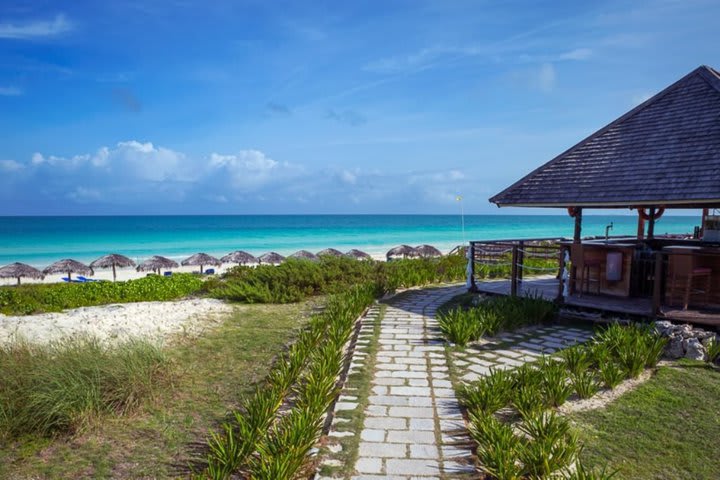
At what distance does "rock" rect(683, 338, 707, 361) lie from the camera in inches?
255

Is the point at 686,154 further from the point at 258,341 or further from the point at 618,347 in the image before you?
the point at 258,341

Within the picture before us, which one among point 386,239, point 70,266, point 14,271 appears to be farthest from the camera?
point 386,239

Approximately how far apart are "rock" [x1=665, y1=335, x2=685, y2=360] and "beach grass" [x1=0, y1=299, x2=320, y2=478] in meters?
5.56

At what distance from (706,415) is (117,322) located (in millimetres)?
8628

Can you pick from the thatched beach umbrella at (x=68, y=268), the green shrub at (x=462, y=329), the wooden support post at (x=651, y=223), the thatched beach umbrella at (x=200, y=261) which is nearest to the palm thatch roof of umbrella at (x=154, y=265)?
the thatched beach umbrella at (x=200, y=261)

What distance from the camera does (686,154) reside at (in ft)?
27.3

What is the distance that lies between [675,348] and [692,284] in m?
2.31

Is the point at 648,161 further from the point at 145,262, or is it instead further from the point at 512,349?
the point at 145,262

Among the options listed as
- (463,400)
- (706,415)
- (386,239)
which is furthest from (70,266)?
(386,239)

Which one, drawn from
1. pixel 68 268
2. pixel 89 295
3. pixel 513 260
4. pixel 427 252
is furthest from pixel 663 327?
pixel 68 268

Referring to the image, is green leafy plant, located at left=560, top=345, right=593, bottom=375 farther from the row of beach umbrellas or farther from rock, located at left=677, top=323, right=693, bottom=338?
the row of beach umbrellas

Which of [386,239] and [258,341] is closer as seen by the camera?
[258,341]

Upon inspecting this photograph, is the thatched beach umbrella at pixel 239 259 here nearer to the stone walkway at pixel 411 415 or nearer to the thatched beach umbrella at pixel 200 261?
the thatched beach umbrella at pixel 200 261

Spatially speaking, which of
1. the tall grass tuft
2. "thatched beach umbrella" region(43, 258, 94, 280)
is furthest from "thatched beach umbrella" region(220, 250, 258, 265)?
the tall grass tuft
